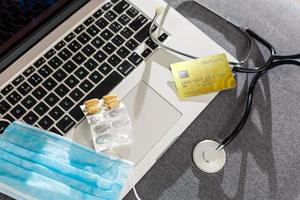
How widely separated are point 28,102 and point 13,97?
0.03 m

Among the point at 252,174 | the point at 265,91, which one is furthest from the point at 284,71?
the point at 252,174

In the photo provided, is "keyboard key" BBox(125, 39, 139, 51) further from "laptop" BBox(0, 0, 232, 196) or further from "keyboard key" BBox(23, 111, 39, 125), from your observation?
"keyboard key" BBox(23, 111, 39, 125)

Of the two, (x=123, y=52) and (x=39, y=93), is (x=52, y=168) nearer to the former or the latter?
(x=39, y=93)

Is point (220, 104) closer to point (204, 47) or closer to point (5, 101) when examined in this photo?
point (204, 47)

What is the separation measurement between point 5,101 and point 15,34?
116 millimetres

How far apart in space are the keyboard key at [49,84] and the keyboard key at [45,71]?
10mm

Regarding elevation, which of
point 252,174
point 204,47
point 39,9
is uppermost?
point 39,9

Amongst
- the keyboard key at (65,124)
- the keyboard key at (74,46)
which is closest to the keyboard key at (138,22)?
the keyboard key at (74,46)

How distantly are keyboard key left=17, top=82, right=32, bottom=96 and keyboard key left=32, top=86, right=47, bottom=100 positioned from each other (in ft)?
0.03

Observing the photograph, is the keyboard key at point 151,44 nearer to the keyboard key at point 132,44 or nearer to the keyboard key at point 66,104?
the keyboard key at point 132,44

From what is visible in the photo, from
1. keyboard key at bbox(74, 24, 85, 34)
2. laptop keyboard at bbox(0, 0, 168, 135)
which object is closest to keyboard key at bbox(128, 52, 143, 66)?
laptop keyboard at bbox(0, 0, 168, 135)

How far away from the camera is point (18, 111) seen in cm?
73

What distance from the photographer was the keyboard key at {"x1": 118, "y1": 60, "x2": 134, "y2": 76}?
0.77 metres

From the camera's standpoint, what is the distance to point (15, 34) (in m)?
0.74
